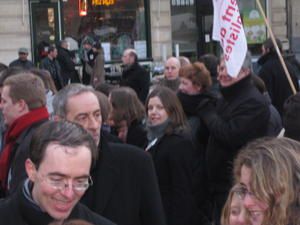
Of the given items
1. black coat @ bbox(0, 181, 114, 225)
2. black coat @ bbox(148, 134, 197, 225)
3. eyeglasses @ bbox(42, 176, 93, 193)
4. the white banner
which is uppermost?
the white banner

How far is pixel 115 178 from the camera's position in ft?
13.3

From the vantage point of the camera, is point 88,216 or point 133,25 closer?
point 88,216

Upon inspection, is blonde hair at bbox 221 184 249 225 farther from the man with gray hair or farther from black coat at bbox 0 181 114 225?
the man with gray hair

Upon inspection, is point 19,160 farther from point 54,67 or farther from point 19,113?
point 54,67

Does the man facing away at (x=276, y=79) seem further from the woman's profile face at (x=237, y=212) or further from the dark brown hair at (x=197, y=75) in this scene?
the woman's profile face at (x=237, y=212)

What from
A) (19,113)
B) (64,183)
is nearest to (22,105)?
(19,113)

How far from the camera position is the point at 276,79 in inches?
403

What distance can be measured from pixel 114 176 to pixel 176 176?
1.57 m

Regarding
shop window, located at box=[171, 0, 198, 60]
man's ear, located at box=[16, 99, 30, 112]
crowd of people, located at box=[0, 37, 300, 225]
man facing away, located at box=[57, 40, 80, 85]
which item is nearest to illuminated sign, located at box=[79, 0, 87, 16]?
shop window, located at box=[171, 0, 198, 60]

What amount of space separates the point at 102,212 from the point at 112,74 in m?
15.1

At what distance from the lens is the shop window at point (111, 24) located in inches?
844

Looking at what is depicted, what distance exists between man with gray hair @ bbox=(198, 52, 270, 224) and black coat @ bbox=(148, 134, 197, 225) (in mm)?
208

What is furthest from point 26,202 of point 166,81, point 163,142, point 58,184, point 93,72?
point 93,72

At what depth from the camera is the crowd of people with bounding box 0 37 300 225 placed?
2.85m
